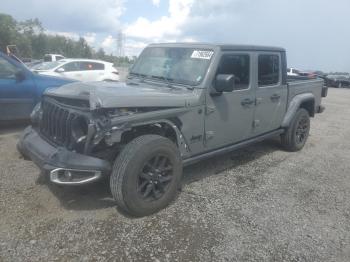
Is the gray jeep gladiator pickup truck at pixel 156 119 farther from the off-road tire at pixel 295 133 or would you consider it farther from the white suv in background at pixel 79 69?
the white suv in background at pixel 79 69

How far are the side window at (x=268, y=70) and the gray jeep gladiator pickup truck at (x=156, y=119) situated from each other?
0.05ft

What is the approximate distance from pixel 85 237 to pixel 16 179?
174cm

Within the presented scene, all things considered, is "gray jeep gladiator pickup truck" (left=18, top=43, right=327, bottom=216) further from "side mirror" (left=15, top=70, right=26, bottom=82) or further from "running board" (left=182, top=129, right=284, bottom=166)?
"side mirror" (left=15, top=70, right=26, bottom=82)

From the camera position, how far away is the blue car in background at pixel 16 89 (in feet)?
21.1

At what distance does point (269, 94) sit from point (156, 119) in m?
2.31

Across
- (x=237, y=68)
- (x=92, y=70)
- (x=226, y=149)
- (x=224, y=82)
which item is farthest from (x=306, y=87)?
(x=92, y=70)

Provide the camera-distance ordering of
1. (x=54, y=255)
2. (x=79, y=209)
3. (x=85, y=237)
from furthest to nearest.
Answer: (x=79, y=209) → (x=85, y=237) → (x=54, y=255)

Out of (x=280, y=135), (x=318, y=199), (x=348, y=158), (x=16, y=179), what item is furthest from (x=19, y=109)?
(x=348, y=158)

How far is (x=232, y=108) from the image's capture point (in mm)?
4500

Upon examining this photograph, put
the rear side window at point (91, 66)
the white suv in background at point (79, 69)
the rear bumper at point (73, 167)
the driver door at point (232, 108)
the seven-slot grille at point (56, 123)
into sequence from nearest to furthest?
1. the rear bumper at point (73, 167)
2. the seven-slot grille at point (56, 123)
3. the driver door at point (232, 108)
4. the white suv in background at point (79, 69)
5. the rear side window at point (91, 66)

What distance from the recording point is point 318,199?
4.21 m

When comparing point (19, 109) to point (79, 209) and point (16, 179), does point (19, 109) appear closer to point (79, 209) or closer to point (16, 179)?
point (16, 179)

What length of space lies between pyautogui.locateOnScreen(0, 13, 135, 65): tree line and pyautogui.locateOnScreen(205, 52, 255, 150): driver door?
43735 millimetres

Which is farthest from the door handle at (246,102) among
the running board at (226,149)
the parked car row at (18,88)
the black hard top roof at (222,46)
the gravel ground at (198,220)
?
the parked car row at (18,88)
